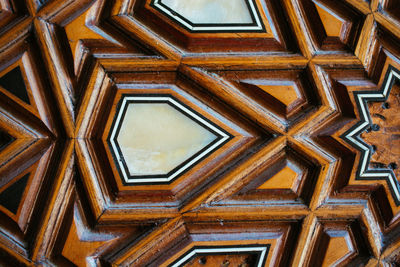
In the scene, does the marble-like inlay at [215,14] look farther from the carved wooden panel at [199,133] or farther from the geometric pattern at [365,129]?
the geometric pattern at [365,129]

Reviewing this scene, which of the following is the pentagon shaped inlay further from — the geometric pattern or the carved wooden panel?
the geometric pattern

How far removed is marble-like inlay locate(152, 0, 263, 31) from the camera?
890 millimetres

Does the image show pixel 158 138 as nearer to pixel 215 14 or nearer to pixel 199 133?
pixel 199 133

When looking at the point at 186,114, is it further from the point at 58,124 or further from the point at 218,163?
the point at 58,124

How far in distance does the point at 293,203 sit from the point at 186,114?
1.00 feet

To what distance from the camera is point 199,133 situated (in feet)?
2.98

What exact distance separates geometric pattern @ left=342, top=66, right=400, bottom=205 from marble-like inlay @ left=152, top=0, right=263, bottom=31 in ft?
0.92

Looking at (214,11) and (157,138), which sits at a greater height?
(214,11)

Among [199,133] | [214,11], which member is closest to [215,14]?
[214,11]

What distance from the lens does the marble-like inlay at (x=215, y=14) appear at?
2.92 ft

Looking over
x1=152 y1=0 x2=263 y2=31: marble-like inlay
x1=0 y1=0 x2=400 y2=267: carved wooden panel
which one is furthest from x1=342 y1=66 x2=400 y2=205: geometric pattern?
x1=152 y1=0 x2=263 y2=31: marble-like inlay

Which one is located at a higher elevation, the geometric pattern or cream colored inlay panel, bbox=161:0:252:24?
A: cream colored inlay panel, bbox=161:0:252:24

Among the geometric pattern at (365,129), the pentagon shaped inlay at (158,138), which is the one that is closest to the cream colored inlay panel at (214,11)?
the pentagon shaped inlay at (158,138)

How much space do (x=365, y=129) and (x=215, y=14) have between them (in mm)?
412
